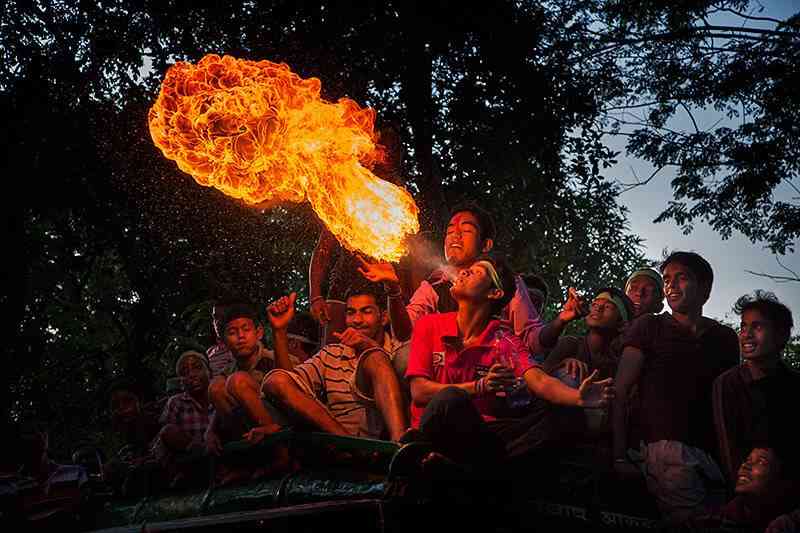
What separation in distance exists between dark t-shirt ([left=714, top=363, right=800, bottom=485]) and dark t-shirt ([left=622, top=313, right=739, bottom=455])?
7.3 inches

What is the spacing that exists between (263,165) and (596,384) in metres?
4.22

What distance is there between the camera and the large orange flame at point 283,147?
720cm

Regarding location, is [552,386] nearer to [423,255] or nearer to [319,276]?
[319,276]

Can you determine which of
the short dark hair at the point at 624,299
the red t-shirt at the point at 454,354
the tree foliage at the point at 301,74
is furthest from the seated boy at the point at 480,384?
the tree foliage at the point at 301,74

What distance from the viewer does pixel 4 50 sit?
1208 cm

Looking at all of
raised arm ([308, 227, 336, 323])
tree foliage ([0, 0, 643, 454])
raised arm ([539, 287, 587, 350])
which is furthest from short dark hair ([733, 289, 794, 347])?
tree foliage ([0, 0, 643, 454])

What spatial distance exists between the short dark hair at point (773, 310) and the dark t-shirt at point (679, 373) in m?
0.28

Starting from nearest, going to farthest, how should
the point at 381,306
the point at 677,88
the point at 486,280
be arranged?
the point at 486,280 → the point at 381,306 → the point at 677,88

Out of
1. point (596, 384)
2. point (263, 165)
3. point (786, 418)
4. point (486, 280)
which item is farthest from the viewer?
point (263, 165)

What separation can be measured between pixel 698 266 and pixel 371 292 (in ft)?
9.18

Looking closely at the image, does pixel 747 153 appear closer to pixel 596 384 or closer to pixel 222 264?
pixel 222 264

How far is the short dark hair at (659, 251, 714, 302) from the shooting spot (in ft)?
18.8

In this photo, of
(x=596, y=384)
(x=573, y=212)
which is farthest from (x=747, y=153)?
(x=596, y=384)

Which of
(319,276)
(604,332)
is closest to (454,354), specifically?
(604,332)
